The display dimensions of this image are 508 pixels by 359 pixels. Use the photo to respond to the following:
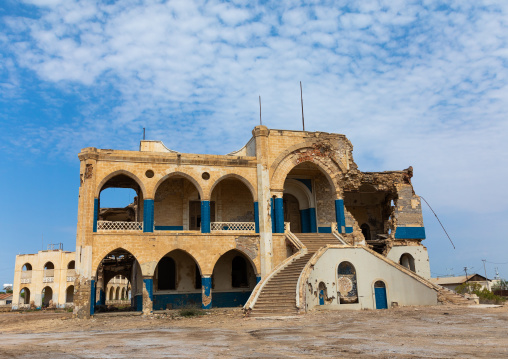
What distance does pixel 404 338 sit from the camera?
397 inches

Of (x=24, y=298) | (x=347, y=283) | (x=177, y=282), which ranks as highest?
(x=177, y=282)

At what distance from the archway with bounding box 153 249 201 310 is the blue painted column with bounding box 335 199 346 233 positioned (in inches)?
295

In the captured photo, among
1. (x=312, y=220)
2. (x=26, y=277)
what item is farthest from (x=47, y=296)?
(x=312, y=220)

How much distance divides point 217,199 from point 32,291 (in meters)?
25.9

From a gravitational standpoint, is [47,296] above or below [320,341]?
above

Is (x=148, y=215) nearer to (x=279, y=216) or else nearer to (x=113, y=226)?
(x=113, y=226)

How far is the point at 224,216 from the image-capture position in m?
24.7

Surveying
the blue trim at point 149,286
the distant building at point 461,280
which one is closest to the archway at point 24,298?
the blue trim at point 149,286

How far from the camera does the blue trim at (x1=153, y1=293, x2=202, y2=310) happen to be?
22891 mm

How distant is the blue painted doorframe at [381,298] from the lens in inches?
803

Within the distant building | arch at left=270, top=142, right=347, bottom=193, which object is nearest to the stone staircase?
arch at left=270, top=142, right=347, bottom=193

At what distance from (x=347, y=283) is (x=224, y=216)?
7475 mm

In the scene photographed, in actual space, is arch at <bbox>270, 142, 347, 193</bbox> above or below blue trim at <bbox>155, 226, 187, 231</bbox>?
above

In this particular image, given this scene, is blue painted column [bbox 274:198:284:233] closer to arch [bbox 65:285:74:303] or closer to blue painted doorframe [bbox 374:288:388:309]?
blue painted doorframe [bbox 374:288:388:309]
